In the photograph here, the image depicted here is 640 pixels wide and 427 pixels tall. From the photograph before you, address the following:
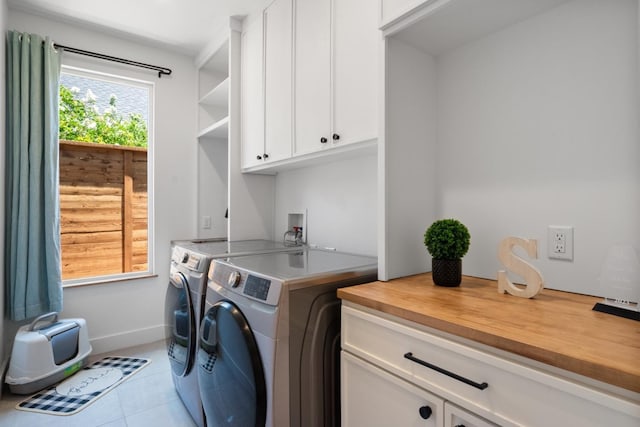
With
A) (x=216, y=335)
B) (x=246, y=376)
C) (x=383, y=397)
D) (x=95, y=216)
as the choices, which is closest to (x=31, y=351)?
(x=95, y=216)

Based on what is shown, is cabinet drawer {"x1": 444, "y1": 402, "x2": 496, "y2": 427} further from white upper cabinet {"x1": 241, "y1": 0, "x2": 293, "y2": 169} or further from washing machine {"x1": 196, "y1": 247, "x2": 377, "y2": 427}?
white upper cabinet {"x1": 241, "y1": 0, "x2": 293, "y2": 169}

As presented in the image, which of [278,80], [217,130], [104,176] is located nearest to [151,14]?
[217,130]

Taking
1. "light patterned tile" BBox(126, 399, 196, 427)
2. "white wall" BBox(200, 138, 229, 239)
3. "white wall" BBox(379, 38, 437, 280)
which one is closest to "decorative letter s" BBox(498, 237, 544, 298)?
"white wall" BBox(379, 38, 437, 280)

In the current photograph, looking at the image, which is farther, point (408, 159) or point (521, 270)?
point (408, 159)

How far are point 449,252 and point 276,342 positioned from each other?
683 millimetres

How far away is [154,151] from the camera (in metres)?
2.89

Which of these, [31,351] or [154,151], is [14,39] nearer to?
[154,151]

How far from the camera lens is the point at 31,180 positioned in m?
2.26

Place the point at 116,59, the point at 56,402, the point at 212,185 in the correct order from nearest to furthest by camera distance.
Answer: the point at 56,402 → the point at 116,59 → the point at 212,185

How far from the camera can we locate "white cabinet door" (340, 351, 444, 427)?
34.6 inches

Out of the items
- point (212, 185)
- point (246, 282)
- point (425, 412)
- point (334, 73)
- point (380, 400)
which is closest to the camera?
point (425, 412)

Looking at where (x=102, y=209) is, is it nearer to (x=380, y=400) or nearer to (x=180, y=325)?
(x=180, y=325)

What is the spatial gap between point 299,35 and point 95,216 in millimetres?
2218

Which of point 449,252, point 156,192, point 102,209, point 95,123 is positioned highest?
point 95,123
